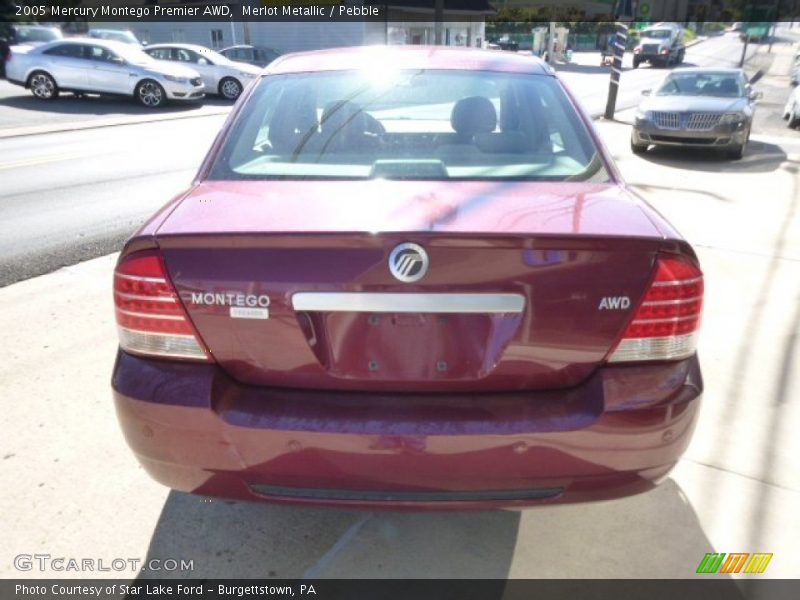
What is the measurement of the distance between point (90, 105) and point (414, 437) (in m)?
18.7

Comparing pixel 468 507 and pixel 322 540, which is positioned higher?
pixel 468 507

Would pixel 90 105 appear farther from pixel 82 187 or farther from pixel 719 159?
pixel 719 159

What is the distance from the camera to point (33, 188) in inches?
330

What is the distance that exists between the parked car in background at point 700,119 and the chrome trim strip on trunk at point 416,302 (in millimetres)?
10459

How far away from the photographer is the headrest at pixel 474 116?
114 inches

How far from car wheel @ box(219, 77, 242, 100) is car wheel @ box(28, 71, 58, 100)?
4736mm

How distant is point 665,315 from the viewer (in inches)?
76.0

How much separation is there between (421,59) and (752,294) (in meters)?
3.33

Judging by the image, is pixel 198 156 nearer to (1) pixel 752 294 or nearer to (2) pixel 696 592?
(1) pixel 752 294

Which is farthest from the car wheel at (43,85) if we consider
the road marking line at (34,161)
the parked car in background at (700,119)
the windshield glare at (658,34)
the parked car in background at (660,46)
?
the windshield glare at (658,34)

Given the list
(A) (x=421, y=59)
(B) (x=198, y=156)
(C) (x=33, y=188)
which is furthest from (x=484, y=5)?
(A) (x=421, y=59)

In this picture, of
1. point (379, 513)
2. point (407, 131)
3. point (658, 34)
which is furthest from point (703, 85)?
point (658, 34)

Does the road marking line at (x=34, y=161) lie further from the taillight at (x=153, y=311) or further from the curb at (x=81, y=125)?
the taillight at (x=153, y=311)

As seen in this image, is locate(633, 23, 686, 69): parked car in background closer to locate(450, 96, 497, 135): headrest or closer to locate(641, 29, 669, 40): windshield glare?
locate(641, 29, 669, 40): windshield glare
